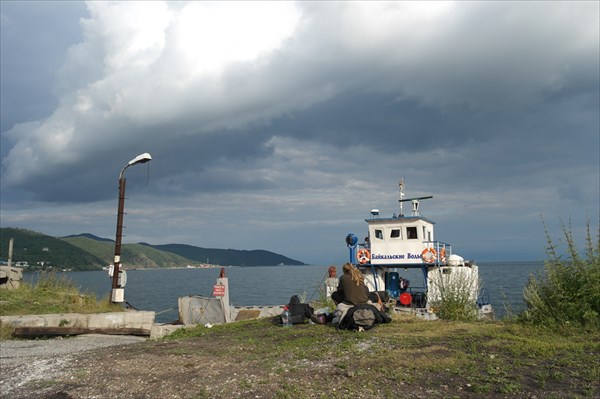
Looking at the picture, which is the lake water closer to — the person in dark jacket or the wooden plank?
the person in dark jacket

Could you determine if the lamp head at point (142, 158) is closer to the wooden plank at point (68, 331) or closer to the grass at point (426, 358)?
the wooden plank at point (68, 331)

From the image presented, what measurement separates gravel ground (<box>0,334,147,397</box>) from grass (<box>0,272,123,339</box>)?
2018 millimetres

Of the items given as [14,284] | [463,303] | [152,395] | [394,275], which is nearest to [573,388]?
[152,395]

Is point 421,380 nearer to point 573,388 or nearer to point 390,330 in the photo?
point 573,388

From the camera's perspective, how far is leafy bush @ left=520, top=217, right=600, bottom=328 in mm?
10093

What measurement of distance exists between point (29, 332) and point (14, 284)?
9004 millimetres

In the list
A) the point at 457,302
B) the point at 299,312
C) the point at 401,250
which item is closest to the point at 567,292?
the point at 457,302

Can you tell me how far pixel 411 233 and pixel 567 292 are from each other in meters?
14.7

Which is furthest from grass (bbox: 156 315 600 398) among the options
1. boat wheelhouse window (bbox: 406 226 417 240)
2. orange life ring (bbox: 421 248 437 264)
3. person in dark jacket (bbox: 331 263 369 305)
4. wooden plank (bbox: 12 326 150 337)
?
boat wheelhouse window (bbox: 406 226 417 240)

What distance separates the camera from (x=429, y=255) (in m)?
24.4

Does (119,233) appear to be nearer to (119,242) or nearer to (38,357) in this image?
(119,242)

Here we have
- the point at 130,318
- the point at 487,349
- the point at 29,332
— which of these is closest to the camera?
the point at 487,349

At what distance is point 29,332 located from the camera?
1466 centimetres

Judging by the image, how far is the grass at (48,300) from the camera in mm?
17031
